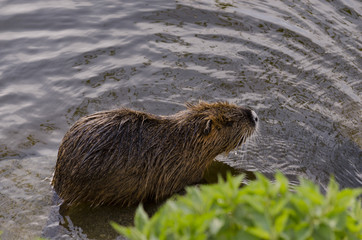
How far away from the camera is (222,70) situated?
5.93m

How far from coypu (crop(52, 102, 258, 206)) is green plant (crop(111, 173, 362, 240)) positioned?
2.31 metres

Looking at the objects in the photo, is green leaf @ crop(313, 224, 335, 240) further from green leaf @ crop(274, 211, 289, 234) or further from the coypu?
the coypu

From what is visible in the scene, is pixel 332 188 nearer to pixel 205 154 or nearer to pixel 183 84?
pixel 205 154

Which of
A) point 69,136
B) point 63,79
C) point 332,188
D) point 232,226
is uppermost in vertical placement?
point 332,188

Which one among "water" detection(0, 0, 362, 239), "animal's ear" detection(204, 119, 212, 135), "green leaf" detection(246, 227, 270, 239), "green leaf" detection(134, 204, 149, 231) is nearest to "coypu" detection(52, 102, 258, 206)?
"animal's ear" detection(204, 119, 212, 135)

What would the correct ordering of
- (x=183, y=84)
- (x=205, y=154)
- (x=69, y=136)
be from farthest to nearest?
(x=183, y=84)
(x=205, y=154)
(x=69, y=136)

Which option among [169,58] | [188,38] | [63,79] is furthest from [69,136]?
[188,38]

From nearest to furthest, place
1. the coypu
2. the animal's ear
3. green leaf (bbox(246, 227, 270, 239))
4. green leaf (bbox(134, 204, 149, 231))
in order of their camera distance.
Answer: green leaf (bbox(246, 227, 270, 239)) < green leaf (bbox(134, 204, 149, 231)) < the coypu < the animal's ear

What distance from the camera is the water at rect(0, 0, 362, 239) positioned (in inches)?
179

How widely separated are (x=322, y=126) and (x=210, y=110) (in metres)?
1.45

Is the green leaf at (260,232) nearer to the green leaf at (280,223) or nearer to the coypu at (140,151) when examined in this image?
the green leaf at (280,223)

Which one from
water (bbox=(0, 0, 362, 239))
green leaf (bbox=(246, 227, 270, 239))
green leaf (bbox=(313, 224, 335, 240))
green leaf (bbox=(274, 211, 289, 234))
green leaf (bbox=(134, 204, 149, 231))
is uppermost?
green leaf (bbox=(274, 211, 289, 234))

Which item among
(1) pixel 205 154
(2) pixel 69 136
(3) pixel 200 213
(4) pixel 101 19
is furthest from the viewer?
(4) pixel 101 19

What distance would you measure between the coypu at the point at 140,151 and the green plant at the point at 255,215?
7.57 feet
